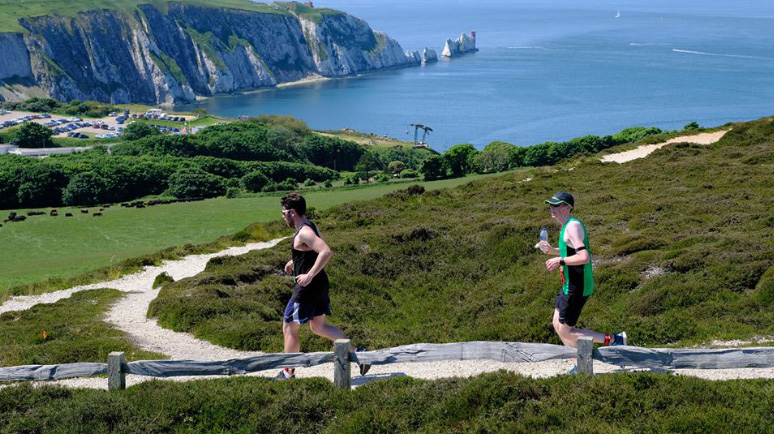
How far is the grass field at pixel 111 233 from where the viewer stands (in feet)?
134

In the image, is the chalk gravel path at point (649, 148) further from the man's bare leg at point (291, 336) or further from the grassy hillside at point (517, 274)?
the man's bare leg at point (291, 336)

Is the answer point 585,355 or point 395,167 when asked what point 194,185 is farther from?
point 585,355

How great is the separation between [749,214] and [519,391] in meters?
20.2

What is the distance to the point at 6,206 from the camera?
87.6m

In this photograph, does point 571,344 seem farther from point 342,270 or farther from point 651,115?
point 651,115

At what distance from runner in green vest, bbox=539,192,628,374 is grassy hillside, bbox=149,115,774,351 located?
4.33 metres

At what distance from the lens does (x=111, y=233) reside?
52219mm

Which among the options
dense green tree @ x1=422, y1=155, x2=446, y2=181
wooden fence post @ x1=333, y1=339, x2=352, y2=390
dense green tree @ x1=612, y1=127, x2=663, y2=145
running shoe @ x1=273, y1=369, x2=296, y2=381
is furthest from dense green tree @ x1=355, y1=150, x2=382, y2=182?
wooden fence post @ x1=333, y1=339, x2=352, y2=390

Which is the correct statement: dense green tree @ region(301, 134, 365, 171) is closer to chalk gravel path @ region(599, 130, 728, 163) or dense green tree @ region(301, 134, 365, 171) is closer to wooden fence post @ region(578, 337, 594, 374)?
chalk gravel path @ region(599, 130, 728, 163)

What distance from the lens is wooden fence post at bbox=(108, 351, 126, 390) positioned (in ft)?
39.9

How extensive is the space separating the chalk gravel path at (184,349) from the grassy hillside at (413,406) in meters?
0.69

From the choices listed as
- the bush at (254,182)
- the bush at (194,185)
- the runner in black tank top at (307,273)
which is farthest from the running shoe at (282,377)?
the bush at (254,182)

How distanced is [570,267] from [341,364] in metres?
3.59

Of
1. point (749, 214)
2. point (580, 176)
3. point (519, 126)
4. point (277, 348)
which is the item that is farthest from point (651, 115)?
point (277, 348)
